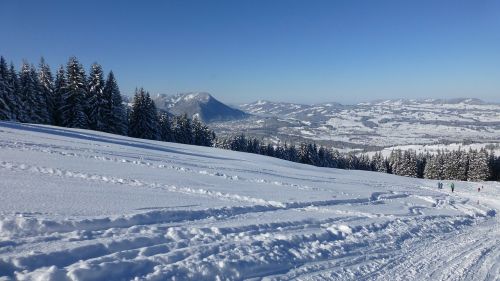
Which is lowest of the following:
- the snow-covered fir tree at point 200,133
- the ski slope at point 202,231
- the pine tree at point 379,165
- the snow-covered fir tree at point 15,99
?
the pine tree at point 379,165

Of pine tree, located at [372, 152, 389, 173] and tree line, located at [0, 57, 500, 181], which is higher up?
tree line, located at [0, 57, 500, 181]

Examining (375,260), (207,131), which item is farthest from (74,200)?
(207,131)

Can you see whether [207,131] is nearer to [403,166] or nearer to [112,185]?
[403,166]

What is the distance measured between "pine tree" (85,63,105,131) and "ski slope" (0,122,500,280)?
26.1m

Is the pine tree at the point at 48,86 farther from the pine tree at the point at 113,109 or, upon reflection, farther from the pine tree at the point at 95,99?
the pine tree at the point at 113,109

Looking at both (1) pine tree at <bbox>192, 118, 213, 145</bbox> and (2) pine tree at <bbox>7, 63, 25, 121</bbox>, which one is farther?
(1) pine tree at <bbox>192, 118, 213, 145</bbox>

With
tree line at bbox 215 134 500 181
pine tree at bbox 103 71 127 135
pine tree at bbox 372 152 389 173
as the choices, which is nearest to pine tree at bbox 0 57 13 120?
pine tree at bbox 103 71 127 135

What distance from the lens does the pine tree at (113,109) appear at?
44.2 metres

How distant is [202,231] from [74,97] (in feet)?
126

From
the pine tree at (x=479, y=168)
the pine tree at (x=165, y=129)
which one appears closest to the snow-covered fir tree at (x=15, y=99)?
the pine tree at (x=165, y=129)

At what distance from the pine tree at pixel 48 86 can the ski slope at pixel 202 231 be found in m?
28.3

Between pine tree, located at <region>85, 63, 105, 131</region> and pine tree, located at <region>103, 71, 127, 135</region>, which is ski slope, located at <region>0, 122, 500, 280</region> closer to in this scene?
pine tree, located at <region>85, 63, 105, 131</region>

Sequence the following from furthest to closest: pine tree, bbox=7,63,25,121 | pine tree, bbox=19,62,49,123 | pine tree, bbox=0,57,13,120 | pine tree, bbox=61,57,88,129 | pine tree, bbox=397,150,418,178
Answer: pine tree, bbox=397,150,418,178
pine tree, bbox=61,57,88,129
pine tree, bbox=19,62,49,123
pine tree, bbox=7,63,25,121
pine tree, bbox=0,57,13,120

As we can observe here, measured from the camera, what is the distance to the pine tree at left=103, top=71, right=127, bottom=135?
44.2 metres
